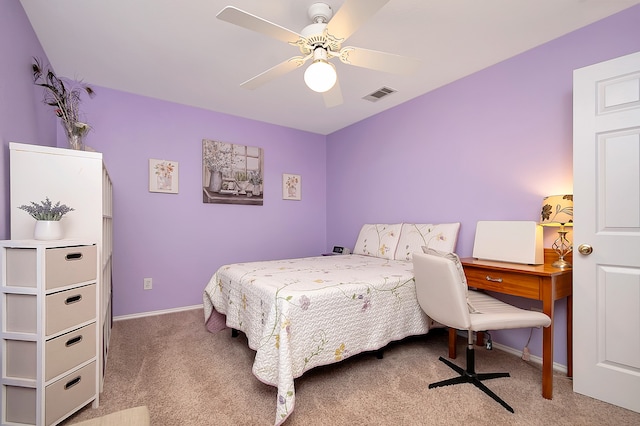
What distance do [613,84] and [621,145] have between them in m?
0.36

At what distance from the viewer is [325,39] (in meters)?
1.73

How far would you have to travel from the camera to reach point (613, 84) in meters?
1.72

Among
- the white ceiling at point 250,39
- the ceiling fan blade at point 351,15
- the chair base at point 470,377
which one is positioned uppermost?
the white ceiling at point 250,39

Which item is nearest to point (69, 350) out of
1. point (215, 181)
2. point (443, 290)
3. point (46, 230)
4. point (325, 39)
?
point (46, 230)

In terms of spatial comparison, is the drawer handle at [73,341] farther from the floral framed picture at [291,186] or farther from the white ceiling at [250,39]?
the floral framed picture at [291,186]

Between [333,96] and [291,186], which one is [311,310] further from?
[291,186]

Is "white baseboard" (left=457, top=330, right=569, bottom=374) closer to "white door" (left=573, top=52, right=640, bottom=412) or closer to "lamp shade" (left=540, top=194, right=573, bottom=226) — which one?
"white door" (left=573, top=52, right=640, bottom=412)

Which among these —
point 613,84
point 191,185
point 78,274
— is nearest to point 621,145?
point 613,84

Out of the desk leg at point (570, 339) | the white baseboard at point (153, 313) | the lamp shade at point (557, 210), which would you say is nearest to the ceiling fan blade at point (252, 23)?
the lamp shade at point (557, 210)

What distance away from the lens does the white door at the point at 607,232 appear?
5.41 ft

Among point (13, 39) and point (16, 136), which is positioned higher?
point (13, 39)

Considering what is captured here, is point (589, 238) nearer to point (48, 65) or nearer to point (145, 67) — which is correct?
point (145, 67)

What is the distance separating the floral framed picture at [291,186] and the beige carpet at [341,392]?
223 centimetres

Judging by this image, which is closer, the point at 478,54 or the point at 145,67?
the point at 478,54
